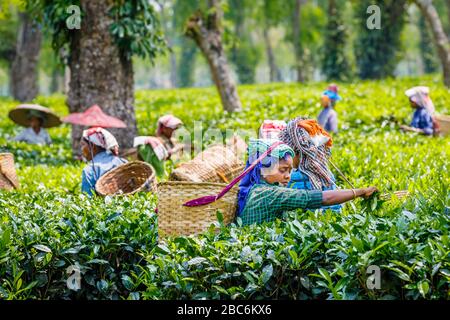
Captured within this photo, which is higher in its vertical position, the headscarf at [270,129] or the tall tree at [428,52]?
the tall tree at [428,52]

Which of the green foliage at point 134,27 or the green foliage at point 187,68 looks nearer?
the green foliage at point 134,27

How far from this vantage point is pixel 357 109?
49.9ft

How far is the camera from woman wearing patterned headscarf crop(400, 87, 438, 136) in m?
11.5

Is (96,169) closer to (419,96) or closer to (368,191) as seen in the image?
(368,191)

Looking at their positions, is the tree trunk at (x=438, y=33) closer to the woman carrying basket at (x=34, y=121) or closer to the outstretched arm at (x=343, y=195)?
the woman carrying basket at (x=34, y=121)

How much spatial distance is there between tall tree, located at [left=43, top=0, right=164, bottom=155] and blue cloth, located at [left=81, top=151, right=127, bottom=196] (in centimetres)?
433

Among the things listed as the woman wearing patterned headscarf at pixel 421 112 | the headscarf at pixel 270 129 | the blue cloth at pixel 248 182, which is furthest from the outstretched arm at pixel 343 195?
the woman wearing patterned headscarf at pixel 421 112

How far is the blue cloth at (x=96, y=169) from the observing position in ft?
26.5

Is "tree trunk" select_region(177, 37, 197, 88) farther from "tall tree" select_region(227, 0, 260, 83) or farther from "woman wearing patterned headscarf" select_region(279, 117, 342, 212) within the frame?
"woman wearing patterned headscarf" select_region(279, 117, 342, 212)

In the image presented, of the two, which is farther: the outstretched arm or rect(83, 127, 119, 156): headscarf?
rect(83, 127, 119, 156): headscarf

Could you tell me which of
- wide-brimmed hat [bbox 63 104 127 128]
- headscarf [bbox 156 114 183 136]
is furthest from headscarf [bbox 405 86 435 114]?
wide-brimmed hat [bbox 63 104 127 128]

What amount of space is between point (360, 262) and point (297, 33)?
28463 mm

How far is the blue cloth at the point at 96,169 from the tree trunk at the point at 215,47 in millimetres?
7854

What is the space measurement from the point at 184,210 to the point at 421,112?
7146mm
